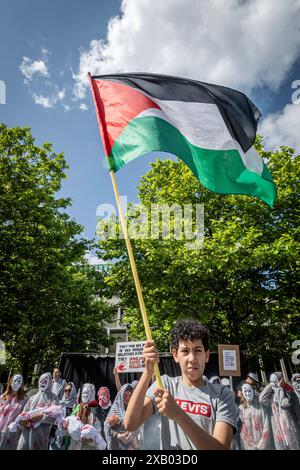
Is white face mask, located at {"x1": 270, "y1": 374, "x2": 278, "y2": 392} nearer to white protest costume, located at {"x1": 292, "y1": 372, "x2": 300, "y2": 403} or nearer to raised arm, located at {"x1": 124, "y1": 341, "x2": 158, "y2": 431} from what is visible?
white protest costume, located at {"x1": 292, "y1": 372, "x2": 300, "y2": 403}

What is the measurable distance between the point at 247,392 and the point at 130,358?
11.6 ft

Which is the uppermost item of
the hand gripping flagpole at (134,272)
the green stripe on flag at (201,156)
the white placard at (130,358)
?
the green stripe on flag at (201,156)

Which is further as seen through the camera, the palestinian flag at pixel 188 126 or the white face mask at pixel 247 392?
the white face mask at pixel 247 392

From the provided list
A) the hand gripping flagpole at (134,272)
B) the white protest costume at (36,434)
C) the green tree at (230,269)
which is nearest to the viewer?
the hand gripping flagpole at (134,272)

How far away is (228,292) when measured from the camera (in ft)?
41.3

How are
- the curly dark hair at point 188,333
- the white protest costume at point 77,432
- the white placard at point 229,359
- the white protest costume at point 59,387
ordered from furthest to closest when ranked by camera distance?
the white protest costume at point 59,387
the white placard at point 229,359
the white protest costume at point 77,432
the curly dark hair at point 188,333

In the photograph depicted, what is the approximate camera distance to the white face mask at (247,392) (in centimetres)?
833

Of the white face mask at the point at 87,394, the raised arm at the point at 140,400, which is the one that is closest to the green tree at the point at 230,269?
the white face mask at the point at 87,394

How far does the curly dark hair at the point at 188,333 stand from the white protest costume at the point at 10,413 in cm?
660

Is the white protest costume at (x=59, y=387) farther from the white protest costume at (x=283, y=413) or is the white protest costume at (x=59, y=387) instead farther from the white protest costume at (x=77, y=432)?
the white protest costume at (x=283, y=413)

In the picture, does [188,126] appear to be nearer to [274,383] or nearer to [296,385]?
[274,383]

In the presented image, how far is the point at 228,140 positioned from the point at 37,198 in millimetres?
11946
